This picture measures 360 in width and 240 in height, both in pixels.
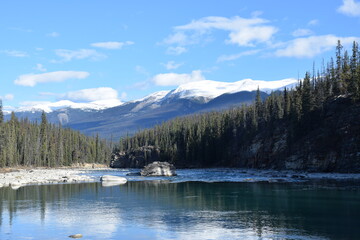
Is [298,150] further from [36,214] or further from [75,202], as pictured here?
[36,214]

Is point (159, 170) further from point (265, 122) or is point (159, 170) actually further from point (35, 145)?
point (35, 145)

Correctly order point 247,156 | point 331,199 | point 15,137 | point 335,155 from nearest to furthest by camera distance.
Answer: point 331,199 < point 335,155 < point 247,156 < point 15,137

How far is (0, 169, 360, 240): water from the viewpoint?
30.3 metres

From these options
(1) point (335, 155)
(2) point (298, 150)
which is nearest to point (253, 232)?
(1) point (335, 155)

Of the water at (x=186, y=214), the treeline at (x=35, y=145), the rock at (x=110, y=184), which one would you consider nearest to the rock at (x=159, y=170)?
the rock at (x=110, y=184)

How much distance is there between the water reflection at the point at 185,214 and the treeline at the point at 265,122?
2189 inches

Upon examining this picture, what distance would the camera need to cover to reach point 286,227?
3222 cm

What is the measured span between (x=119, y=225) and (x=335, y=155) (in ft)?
229

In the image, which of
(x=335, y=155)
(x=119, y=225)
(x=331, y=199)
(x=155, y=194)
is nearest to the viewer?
(x=119, y=225)

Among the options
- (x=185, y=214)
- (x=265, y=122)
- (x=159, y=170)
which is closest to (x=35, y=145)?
(x=159, y=170)

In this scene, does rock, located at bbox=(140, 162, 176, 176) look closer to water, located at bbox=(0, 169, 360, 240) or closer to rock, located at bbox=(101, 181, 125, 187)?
rock, located at bbox=(101, 181, 125, 187)

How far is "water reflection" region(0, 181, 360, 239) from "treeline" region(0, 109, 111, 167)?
83.0 metres

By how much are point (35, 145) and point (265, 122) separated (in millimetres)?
85794

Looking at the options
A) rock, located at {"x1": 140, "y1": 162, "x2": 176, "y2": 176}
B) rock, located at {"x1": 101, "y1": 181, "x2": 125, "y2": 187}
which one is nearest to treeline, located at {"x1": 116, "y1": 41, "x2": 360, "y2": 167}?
rock, located at {"x1": 140, "y1": 162, "x2": 176, "y2": 176}
